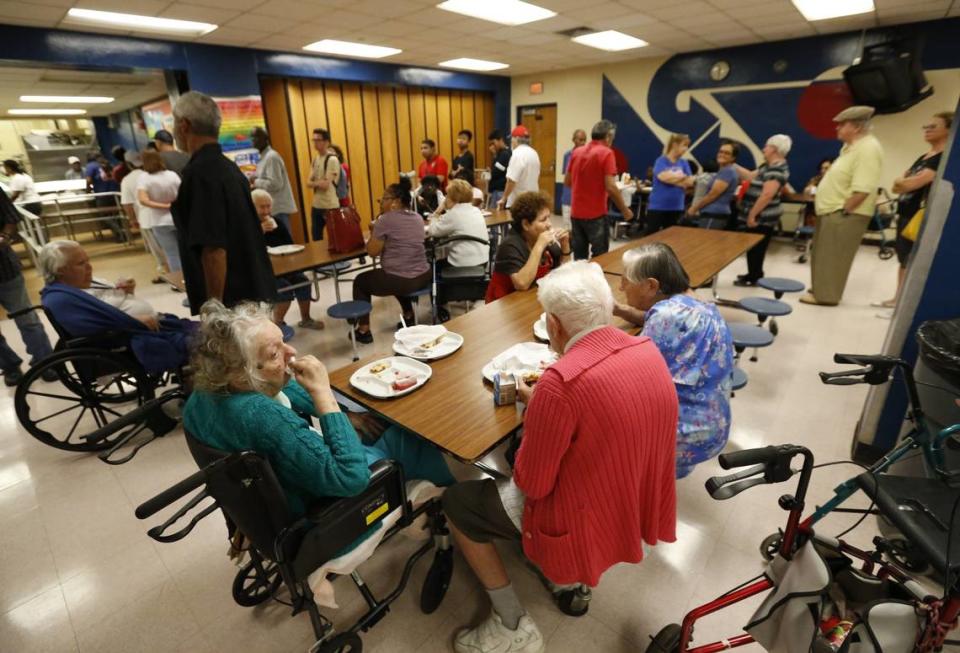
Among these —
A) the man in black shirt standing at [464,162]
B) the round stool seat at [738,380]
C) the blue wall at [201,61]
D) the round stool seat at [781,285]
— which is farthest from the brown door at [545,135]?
the round stool seat at [738,380]

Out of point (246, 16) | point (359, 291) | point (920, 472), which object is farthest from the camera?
point (246, 16)

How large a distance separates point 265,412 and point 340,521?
0.36 m

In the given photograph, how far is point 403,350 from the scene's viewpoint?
1.94 m

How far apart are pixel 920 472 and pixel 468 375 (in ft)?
6.31

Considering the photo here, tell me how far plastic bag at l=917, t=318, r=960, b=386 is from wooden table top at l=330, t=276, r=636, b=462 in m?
1.11

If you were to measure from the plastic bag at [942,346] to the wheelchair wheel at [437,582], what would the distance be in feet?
6.27

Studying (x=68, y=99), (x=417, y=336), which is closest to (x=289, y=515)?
(x=417, y=336)

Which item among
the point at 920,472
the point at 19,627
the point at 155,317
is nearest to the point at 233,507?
the point at 19,627

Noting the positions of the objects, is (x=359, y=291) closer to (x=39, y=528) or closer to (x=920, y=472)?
(x=39, y=528)

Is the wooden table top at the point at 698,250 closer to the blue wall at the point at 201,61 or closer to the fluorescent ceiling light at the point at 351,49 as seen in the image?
the fluorescent ceiling light at the point at 351,49

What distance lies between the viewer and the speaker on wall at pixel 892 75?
5785mm

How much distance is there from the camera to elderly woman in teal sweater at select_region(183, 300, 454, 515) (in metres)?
1.19

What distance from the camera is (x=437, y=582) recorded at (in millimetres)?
1704

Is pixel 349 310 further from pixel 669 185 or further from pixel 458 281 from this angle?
pixel 669 185
